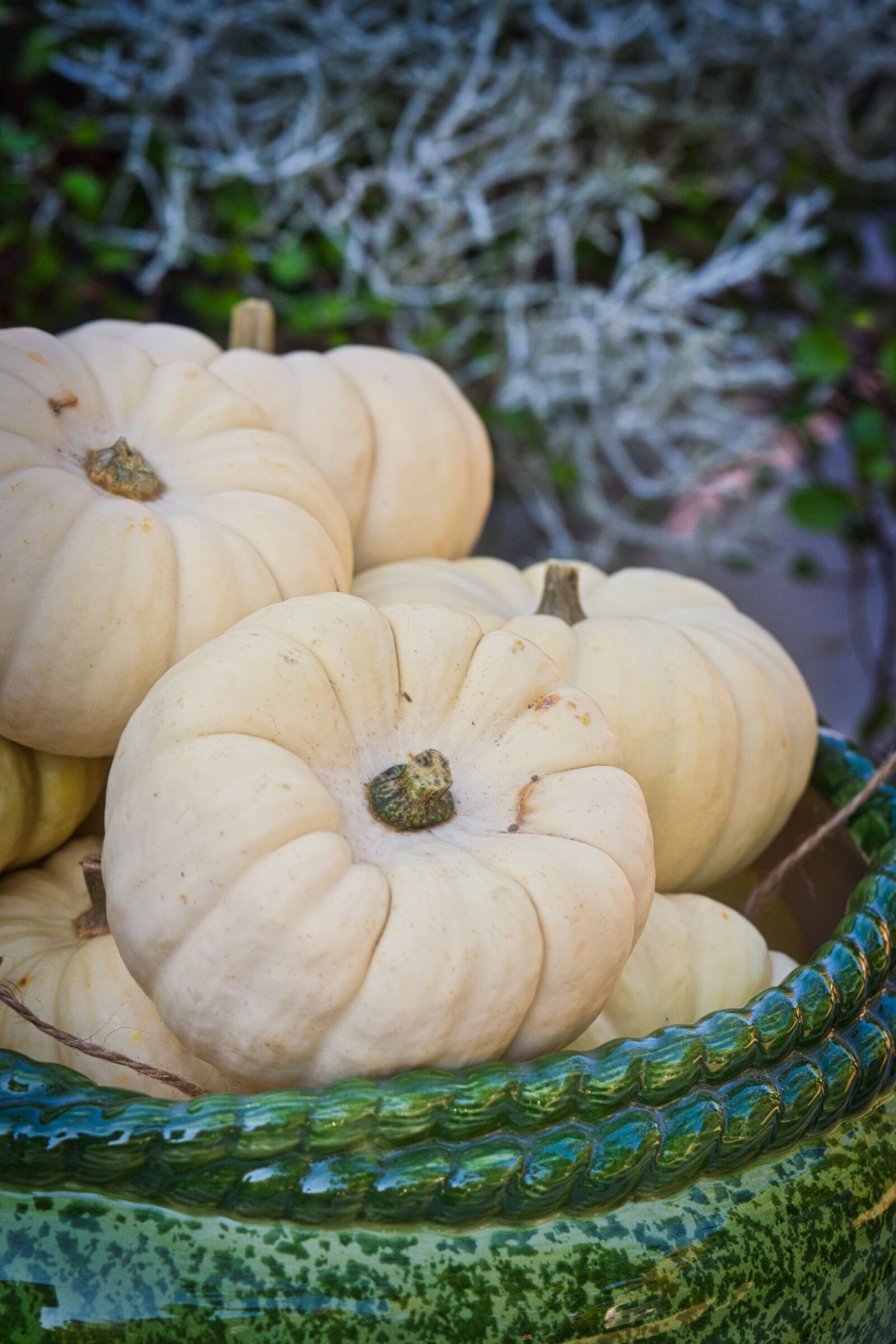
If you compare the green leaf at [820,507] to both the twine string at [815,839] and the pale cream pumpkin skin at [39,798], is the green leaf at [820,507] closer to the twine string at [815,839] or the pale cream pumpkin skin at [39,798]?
the twine string at [815,839]

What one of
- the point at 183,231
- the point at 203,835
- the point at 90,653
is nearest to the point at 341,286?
the point at 183,231

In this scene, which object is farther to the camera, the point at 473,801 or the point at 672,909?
the point at 672,909

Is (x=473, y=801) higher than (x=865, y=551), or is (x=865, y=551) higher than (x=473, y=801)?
(x=473, y=801)

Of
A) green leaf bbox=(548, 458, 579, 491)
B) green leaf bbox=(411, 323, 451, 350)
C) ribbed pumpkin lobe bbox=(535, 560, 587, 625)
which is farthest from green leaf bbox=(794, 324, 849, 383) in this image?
ribbed pumpkin lobe bbox=(535, 560, 587, 625)

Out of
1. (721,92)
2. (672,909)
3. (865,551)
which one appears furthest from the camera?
(865,551)

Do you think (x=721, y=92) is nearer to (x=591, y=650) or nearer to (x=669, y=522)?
(x=669, y=522)

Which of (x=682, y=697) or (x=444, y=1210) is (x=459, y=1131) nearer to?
(x=444, y=1210)

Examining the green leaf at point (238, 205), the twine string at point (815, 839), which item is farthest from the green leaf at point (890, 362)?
the twine string at point (815, 839)

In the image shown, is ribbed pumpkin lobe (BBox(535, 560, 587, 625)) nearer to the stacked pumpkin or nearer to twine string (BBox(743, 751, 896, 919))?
the stacked pumpkin
